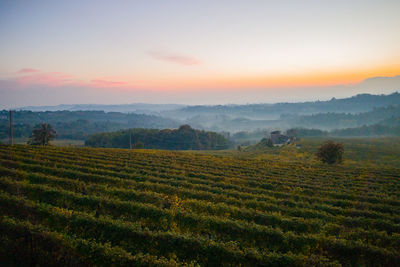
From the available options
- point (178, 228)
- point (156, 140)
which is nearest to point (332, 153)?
point (178, 228)

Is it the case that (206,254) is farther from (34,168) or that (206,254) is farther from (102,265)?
(34,168)

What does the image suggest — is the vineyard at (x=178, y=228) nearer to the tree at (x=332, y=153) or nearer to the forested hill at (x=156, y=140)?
the tree at (x=332, y=153)

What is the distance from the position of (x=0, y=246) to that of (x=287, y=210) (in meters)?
12.9

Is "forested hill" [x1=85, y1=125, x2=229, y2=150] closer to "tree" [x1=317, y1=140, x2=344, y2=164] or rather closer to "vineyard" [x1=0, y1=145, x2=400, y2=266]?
"tree" [x1=317, y1=140, x2=344, y2=164]

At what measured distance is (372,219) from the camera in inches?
461

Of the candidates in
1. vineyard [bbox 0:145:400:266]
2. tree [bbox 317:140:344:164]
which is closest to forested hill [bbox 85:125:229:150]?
tree [bbox 317:140:344:164]

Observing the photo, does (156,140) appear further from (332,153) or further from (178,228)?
(178,228)

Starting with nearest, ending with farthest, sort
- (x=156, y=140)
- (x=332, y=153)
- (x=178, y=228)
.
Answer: (x=178, y=228)
(x=332, y=153)
(x=156, y=140)

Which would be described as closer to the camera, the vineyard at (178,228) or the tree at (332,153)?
the vineyard at (178,228)

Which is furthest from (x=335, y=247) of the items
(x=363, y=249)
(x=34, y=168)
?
(x=34, y=168)

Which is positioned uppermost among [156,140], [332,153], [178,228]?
[178,228]

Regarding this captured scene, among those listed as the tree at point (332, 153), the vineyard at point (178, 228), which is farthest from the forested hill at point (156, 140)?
the vineyard at point (178, 228)

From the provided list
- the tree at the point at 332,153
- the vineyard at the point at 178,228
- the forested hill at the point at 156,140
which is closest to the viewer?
the vineyard at the point at 178,228

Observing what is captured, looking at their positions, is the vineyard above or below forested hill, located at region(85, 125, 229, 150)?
above
